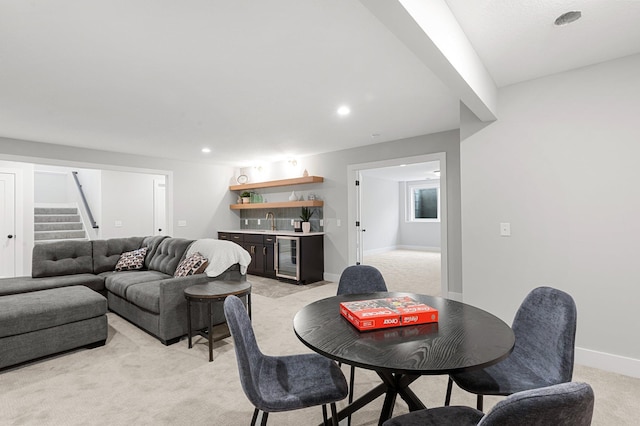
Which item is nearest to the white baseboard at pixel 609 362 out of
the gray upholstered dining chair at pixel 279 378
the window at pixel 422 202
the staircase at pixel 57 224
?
the gray upholstered dining chair at pixel 279 378

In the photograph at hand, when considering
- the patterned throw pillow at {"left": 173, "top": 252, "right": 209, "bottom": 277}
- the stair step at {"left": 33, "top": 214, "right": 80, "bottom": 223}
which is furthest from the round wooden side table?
the stair step at {"left": 33, "top": 214, "right": 80, "bottom": 223}

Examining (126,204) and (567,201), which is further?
(126,204)

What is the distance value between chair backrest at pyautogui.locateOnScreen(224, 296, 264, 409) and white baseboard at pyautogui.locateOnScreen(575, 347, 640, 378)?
266 cm

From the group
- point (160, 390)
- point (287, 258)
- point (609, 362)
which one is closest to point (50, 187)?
point (287, 258)

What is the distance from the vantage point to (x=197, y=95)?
3.07 metres

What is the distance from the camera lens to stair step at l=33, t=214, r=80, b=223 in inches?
278

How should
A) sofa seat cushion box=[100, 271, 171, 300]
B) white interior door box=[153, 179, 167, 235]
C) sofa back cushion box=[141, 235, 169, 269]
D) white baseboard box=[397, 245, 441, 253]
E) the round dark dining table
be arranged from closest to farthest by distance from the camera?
the round dark dining table, sofa seat cushion box=[100, 271, 171, 300], sofa back cushion box=[141, 235, 169, 269], white interior door box=[153, 179, 167, 235], white baseboard box=[397, 245, 441, 253]

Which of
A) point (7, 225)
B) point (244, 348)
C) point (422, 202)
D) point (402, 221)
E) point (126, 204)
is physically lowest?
point (244, 348)

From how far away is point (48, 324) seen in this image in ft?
8.73

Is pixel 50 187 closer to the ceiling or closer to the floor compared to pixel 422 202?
closer to the ceiling

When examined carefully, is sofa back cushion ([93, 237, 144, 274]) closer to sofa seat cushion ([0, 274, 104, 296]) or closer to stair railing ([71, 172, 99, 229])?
sofa seat cushion ([0, 274, 104, 296])

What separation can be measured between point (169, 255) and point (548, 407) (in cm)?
421

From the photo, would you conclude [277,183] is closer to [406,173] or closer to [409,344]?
[406,173]

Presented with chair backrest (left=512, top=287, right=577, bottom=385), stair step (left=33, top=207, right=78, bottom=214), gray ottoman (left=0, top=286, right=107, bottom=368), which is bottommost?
gray ottoman (left=0, top=286, right=107, bottom=368)
